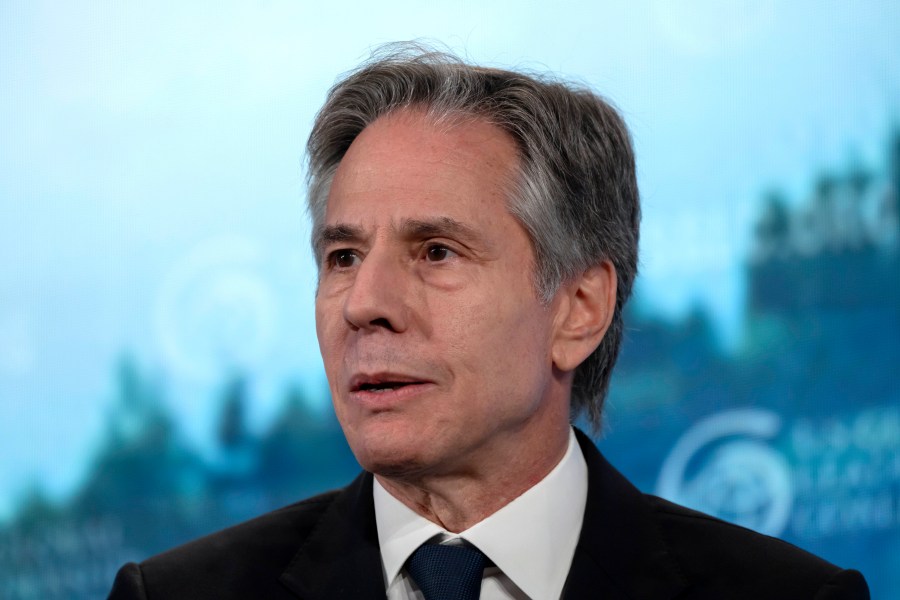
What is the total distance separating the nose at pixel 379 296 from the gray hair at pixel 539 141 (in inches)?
11.3

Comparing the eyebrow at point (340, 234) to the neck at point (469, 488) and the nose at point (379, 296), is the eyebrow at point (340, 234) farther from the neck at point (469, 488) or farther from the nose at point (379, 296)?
the neck at point (469, 488)

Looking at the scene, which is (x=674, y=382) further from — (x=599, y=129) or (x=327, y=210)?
(x=327, y=210)

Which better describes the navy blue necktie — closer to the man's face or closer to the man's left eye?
the man's face

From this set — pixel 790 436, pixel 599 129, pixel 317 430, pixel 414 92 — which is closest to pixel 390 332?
pixel 414 92

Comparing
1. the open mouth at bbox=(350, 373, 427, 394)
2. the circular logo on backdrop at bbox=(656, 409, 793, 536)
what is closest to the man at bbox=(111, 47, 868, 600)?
the open mouth at bbox=(350, 373, 427, 394)

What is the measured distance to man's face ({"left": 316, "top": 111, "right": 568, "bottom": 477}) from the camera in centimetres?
207

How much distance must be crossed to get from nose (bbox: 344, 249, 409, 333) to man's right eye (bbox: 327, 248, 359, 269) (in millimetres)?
140

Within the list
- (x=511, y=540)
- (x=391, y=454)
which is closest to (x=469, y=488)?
(x=511, y=540)

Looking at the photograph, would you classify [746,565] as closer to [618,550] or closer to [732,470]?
[618,550]

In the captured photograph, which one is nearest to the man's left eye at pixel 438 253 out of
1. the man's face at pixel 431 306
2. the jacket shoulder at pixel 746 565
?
the man's face at pixel 431 306

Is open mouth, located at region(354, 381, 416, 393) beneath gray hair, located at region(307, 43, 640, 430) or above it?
beneath

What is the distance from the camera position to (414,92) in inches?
91.4

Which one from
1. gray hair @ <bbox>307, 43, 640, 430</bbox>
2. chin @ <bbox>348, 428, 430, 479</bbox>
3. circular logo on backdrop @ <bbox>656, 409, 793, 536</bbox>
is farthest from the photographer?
circular logo on backdrop @ <bbox>656, 409, 793, 536</bbox>

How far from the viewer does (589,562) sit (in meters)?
2.21
